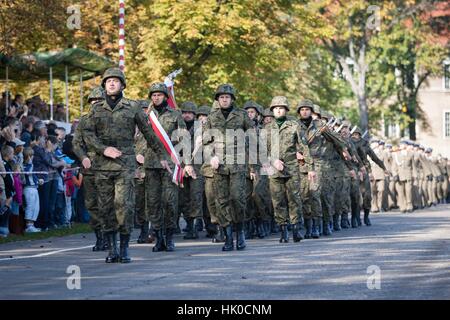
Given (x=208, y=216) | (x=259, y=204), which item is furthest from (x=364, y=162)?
(x=208, y=216)

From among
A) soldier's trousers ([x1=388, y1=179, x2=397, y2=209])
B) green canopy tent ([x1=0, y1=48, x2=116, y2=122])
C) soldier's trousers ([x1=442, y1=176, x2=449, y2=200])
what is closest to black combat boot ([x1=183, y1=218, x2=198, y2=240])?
green canopy tent ([x1=0, y1=48, x2=116, y2=122])

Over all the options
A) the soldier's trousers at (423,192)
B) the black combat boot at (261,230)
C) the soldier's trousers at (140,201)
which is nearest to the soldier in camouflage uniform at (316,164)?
the black combat boot at (261,230)

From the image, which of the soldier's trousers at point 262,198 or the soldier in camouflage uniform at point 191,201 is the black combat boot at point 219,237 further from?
the soldier's trousers at point 262,198

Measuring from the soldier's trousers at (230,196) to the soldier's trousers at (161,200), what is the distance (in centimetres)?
60

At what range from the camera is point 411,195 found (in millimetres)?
36594

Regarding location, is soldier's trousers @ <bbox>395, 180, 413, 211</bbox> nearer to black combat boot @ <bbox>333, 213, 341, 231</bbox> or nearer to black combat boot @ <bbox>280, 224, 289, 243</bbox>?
black combat boot @ <bbox>333, 213, 341, 231</bbox>

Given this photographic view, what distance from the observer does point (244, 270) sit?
45.7ft

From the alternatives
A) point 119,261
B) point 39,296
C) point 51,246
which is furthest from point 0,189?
point 39,296

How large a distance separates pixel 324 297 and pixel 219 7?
25363 millimetres

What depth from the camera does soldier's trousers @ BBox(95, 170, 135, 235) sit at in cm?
1513

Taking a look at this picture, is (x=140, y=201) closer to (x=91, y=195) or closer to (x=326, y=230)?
(x=91, y=195)

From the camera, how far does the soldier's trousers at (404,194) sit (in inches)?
1423

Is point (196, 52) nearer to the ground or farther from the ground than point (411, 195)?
farther from the ground
